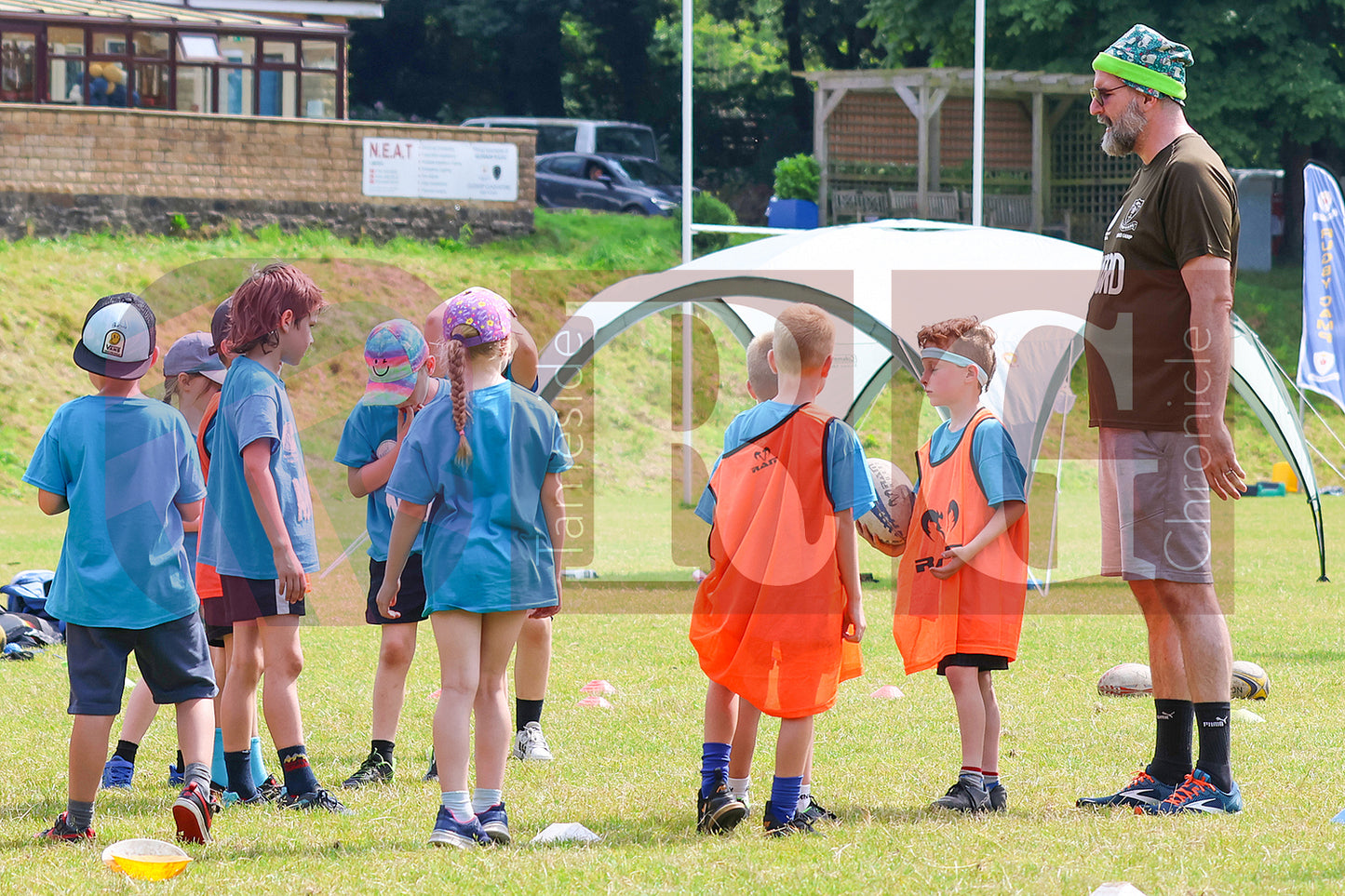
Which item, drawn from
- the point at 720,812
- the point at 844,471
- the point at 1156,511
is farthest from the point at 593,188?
the point at 720,812

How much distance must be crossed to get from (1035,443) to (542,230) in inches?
647

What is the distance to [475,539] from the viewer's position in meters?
3.92

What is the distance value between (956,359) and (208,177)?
20223 mm


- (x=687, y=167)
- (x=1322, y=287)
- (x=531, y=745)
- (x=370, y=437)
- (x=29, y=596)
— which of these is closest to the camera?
(x=370, y=437)

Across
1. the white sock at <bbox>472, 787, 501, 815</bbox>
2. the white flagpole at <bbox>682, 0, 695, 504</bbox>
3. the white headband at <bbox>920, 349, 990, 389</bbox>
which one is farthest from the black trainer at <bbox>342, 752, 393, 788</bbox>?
the white flagpole at <bbox>682, 0, 695, 504</bbox>

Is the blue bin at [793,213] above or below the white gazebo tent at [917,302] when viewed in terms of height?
above

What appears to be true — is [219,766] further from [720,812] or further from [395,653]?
[720,812]

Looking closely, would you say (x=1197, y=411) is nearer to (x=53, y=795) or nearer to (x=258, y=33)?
(x=53, y=795)

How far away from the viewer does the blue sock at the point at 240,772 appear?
14.5 ft

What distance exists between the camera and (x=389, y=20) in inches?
1394

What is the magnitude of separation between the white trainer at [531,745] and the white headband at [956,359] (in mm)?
2008

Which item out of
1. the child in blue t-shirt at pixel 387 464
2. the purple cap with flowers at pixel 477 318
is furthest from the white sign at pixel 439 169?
the purple cap with flowers at pixel 477 318

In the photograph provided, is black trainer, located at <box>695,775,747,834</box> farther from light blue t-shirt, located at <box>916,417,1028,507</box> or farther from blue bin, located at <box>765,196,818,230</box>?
blue bin, located at <box>765,196,818,230</box>

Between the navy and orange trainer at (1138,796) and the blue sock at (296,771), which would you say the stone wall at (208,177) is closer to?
the blue sock at (296,771)
